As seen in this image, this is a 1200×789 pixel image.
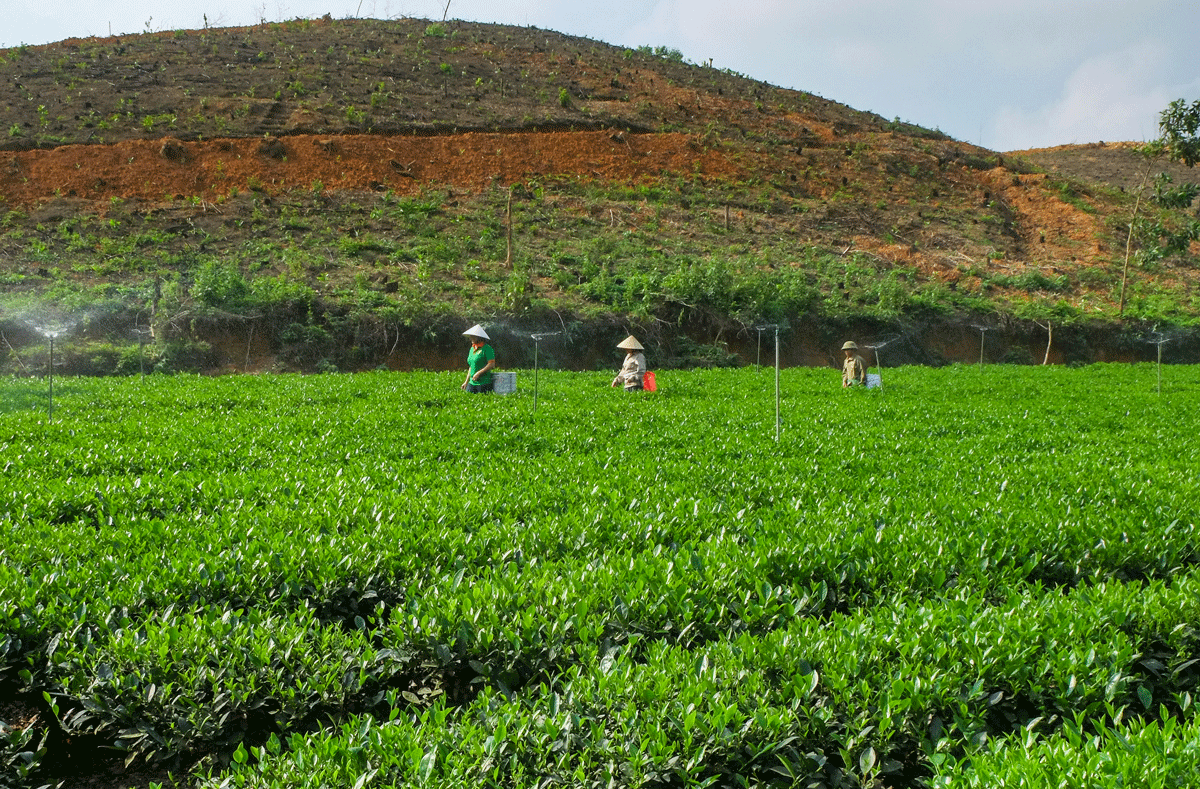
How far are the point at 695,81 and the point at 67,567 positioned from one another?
58.2 m

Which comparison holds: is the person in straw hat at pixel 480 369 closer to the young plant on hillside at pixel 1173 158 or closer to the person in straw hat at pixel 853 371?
the person in straw hat at pixel 853 371

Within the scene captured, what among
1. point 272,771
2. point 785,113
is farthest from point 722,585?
point 785,113

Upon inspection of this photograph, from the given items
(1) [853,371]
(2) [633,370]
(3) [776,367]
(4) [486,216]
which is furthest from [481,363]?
(4) [486,216]

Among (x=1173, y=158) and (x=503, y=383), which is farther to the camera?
(x=1173, y=158)

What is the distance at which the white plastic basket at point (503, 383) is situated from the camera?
15.2m

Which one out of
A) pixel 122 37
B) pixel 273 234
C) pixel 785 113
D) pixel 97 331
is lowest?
pixel 97 331

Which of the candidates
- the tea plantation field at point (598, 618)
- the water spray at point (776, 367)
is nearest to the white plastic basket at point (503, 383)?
the water spray at point (776, 367)

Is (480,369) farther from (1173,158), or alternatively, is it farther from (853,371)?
(1173,158)

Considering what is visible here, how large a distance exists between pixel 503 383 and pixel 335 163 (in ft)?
87.9

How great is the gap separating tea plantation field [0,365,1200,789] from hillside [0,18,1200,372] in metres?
17.9

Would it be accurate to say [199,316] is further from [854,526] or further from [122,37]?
[122,37]

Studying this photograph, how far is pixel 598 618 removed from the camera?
3982 mm

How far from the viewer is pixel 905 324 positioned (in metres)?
31.6

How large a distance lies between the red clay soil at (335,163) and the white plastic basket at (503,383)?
2446 cm
